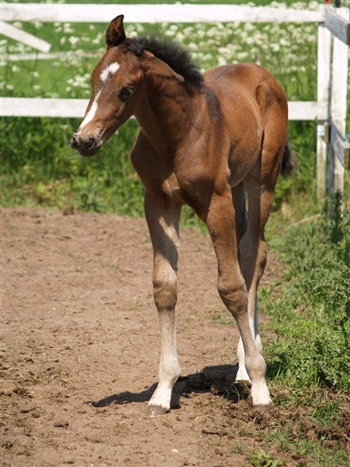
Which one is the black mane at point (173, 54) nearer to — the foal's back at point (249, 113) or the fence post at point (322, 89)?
the foal's back at point (249, 113)

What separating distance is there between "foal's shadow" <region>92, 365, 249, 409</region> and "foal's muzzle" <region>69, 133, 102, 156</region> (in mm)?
1451

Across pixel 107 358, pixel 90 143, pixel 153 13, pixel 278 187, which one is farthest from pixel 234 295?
pixel 153 13

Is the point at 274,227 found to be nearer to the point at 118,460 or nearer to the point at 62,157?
the point at 62,157

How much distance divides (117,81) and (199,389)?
184 cm

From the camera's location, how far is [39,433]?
176 inches

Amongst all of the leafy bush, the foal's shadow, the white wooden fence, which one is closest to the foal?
the foal's shadow

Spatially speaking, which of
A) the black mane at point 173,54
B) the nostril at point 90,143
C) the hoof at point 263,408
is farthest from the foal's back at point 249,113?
the hoof at point 263,408

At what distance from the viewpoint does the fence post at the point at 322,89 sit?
9.11m

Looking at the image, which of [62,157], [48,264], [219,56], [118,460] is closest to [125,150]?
[62,157]

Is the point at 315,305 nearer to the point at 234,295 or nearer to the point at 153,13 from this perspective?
the point at 234,295

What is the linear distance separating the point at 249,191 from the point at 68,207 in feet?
13.5

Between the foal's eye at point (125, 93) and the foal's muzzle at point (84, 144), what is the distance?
0.96ft

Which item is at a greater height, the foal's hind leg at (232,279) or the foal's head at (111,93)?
the foal's head at (111,93)

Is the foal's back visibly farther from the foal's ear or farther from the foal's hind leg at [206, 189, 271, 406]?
the foal's ear
